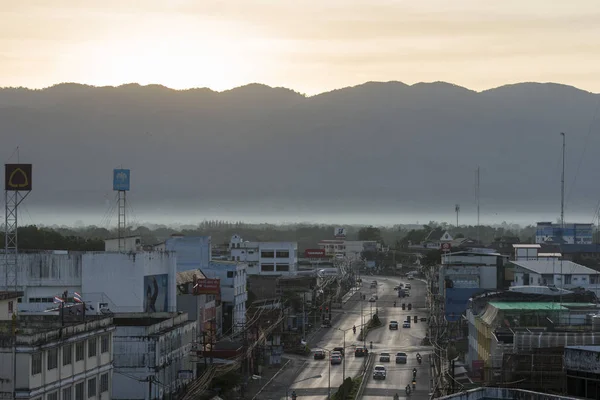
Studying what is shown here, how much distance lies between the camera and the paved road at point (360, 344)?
56438 millimetres

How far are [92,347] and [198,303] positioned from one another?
2698 cm

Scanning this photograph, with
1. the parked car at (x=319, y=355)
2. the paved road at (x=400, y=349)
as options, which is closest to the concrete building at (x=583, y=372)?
the paved road at (x=400, y=349)

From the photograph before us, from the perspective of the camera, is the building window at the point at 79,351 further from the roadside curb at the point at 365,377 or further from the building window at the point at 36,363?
the roadside curb at the point at 365,377

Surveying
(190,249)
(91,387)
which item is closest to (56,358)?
(91,387)

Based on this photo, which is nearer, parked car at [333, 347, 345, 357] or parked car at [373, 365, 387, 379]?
parked car at [373, 365, 387, 379]

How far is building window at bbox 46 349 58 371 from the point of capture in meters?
36.2

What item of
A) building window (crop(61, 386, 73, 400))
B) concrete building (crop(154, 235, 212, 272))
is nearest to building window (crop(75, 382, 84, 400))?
building window (crop(61, 386, 73, 400))

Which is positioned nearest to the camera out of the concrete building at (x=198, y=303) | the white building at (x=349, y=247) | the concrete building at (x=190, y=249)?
the concrete building at (x=198, y=303)

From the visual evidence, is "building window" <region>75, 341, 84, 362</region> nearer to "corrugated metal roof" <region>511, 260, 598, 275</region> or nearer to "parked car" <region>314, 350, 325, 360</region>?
"parked car" <region>314, 350, 325, 360</region>

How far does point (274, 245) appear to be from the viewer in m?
114

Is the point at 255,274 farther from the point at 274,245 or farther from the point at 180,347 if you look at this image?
the point at 180,347

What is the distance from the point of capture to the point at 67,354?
37.7 meters

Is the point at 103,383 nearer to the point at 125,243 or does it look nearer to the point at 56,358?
the point at 56,358

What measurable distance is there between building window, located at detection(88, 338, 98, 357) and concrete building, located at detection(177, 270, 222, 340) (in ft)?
68.4
